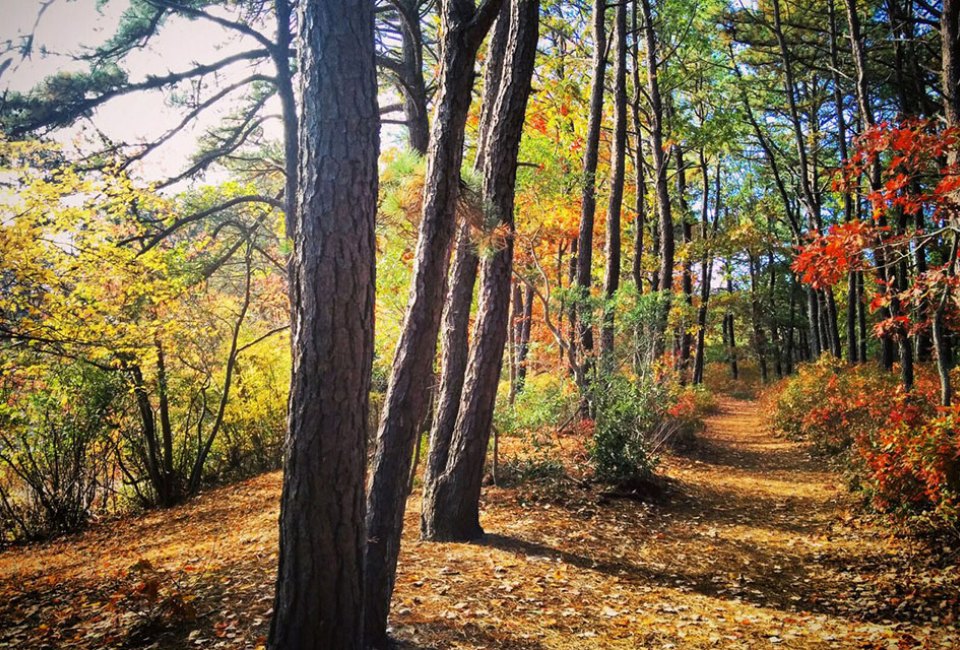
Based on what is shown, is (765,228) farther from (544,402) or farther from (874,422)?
(544,402)

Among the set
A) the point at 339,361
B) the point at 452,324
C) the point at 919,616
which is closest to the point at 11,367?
the point at 452,324

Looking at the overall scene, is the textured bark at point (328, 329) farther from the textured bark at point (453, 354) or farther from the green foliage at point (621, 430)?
the green foliage at point (621, 430)

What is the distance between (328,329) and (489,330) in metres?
3.15

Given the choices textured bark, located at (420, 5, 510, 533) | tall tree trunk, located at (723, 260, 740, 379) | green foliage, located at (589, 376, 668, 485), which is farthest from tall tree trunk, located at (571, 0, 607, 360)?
tall tree trunk, located at (723, 260, 740, 379)

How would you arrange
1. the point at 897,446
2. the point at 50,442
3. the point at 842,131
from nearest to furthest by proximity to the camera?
1. the point at 897,446
2. the point at 50,442
3. the point at 842,131

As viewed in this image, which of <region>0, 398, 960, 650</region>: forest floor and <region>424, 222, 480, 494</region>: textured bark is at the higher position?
<region>424, 222, 480, 494</region>: textured bark

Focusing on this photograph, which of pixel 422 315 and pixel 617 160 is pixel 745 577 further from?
pixel 617 160

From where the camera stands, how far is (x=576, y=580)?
4922mm

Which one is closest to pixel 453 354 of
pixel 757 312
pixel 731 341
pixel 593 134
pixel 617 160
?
pixel 593 134

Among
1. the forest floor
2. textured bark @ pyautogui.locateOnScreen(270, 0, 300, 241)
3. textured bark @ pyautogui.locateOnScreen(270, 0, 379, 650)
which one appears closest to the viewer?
textured bark @ pyautogui.locateOnScreen(270, 0, 379, 650)

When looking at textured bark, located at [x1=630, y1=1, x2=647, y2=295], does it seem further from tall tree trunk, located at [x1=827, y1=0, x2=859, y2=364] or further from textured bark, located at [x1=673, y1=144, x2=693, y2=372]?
tall tree trunk, located at [x1=827, y1=0, x2=859, y2=364]

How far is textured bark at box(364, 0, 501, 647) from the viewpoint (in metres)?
3.27

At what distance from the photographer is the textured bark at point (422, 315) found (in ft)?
10.7

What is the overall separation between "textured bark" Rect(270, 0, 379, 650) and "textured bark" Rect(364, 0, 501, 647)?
670 millimetres
